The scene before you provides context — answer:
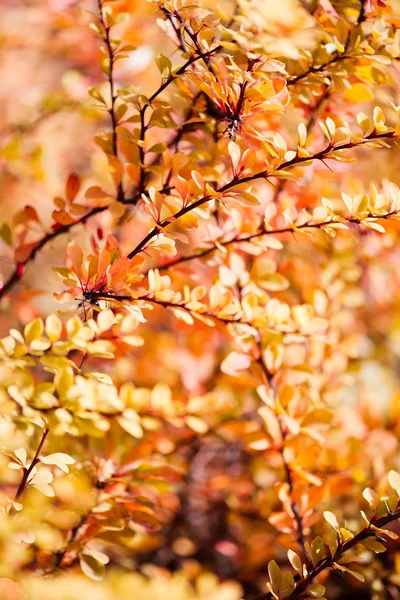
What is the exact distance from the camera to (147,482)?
704 millimetres

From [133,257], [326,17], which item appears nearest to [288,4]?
[326,17]

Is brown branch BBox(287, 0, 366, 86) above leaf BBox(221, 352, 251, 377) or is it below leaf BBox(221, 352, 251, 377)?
above

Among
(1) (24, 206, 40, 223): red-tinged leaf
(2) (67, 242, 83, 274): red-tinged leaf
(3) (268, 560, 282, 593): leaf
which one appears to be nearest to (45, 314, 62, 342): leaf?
(2) (67, 242, 83, 274): red-tinged leaf

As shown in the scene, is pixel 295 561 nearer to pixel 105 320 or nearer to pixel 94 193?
pixel 105 320

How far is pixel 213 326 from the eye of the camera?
74 centimetres

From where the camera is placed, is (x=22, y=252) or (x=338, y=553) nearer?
(x=338, y=553)

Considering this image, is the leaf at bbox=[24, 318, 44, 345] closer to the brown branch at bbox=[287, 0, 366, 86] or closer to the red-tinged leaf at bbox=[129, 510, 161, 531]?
the red-tinged leaf at bbox=[129, 510, 161, 531]

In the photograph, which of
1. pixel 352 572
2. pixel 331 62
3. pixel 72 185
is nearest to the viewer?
pixel 352 572

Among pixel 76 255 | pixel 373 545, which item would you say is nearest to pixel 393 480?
pixel 373 545

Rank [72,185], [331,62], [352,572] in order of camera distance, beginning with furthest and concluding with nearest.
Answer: [72,185] → [331,62] → [352,572]

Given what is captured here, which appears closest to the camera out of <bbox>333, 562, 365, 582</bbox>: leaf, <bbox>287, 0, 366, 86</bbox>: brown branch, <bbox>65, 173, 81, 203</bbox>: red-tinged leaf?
<bbox>333, 562, 365, 582</bbox>: leaf

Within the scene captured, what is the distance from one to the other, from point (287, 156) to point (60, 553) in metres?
0.53

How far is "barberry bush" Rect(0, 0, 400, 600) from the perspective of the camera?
0.57 m

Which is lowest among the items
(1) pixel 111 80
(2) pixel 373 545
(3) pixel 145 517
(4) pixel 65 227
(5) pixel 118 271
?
(3) pixel 145 517
